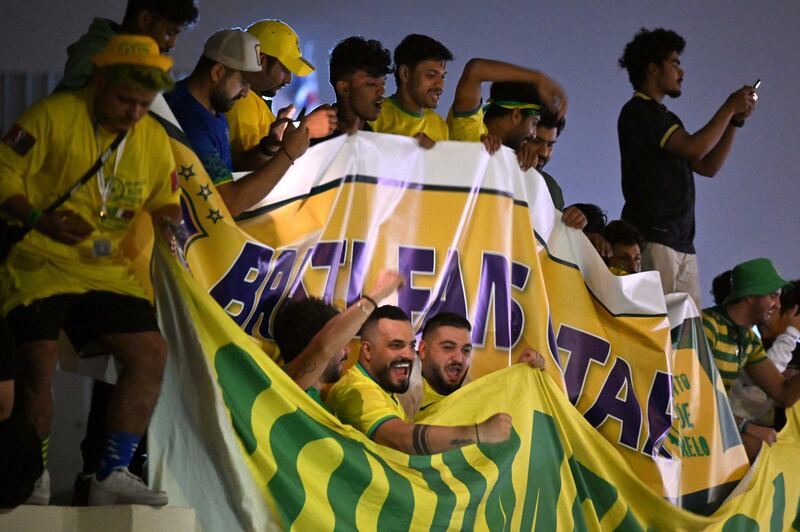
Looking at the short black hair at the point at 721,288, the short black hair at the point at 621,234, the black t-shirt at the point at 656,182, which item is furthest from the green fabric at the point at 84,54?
the short black hair at the point at 721,288

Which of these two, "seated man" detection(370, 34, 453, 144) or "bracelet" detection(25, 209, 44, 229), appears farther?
"seated man" detection(370, 34, 453, 144)

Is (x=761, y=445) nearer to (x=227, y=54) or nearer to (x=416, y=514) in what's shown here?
(x=416, y=514)

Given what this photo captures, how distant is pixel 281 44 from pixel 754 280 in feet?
8.30

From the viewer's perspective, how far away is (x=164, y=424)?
3510 millimetres

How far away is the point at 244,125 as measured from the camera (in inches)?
181

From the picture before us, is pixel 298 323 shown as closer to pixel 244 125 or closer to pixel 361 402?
pixel 361 402

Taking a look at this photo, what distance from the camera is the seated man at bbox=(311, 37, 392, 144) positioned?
4711 millimetres

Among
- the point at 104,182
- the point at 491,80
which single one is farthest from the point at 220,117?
the point at 491,80

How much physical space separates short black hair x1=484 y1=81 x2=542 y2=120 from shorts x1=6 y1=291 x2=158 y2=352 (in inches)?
89.3

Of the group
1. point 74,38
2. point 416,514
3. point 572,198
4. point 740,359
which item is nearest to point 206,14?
point 74,38

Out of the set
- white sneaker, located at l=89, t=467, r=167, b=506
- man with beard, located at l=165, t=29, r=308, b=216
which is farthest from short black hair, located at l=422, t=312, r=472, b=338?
white sneaker, located at l=89, t=467, r=167, b=506

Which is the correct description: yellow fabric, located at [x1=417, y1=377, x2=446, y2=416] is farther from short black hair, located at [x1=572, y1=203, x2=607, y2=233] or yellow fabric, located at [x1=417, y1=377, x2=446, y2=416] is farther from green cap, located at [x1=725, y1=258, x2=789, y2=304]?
green cap, located at [x1=725, y1=258, x2=789, y2=304]

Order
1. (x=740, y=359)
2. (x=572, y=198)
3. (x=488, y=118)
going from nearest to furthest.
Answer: (x=488, y=118)
(x=740, y=359)
(x=572, y=198)

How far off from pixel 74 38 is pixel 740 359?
3.95m
